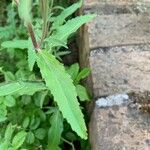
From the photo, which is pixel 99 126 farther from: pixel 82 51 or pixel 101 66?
pixel 82 51

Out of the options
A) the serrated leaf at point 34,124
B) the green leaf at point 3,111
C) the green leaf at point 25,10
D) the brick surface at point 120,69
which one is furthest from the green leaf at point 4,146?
the green leaf at point 25,10

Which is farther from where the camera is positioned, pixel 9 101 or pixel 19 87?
pixel 9 101

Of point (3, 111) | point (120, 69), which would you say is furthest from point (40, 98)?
point (120, 69)

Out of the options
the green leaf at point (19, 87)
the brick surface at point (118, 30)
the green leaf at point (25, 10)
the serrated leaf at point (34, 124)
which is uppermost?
the green leaf at point (25, 10)

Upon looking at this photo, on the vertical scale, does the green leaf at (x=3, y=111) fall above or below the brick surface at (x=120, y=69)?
below

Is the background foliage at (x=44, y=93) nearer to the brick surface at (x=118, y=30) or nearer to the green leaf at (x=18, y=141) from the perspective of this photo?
the green leaf at (x=18, y=141)

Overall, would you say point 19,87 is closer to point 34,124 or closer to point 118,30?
point 34,124
